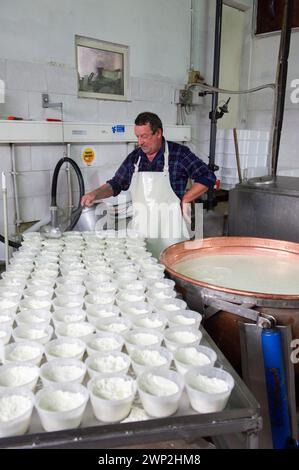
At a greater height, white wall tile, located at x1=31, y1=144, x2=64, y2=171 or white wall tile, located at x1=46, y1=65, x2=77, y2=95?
white wall tile, located at x1=46, y1=65, x2=77, y2=95

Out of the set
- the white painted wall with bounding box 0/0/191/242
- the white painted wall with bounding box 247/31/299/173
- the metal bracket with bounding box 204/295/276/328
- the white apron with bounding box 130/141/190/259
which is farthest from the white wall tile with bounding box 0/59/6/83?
the white painted wall with bounding box 247/31/299/173

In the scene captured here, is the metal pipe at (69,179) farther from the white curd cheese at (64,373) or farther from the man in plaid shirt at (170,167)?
the white curd cheese at (64,373)

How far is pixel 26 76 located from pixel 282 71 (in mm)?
1872

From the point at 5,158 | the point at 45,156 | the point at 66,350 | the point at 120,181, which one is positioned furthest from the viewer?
the point at 45,156

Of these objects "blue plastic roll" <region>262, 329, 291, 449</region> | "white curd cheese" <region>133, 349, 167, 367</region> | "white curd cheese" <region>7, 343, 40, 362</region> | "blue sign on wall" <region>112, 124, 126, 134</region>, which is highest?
"blue sign on wall" <region>112, 124, 126, 134</region>

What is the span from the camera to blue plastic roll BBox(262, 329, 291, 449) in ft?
3.99

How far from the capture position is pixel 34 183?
2.95 meters

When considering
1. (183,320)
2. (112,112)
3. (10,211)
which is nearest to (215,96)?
(112,112)

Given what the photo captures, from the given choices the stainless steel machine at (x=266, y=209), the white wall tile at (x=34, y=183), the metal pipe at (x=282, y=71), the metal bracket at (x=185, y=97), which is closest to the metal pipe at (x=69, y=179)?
the white wall tile at (x=34, y=183)

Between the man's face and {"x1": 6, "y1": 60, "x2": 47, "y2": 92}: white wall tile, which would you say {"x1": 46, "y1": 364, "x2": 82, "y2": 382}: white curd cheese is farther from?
{"x1": 6, "y1": 60, "x2": 47, "y2": 92}: white wall tile

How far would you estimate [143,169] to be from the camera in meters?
2.53

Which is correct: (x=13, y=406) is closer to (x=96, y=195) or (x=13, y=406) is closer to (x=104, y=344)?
(x=104, y=344)

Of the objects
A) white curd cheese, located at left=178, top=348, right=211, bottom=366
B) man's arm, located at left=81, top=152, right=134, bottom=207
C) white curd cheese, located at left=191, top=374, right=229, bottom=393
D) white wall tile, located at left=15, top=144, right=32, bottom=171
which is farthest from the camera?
white wall tile, located at left=15, top=144, right=32, bottom=171

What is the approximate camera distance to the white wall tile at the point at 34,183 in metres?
2.88
